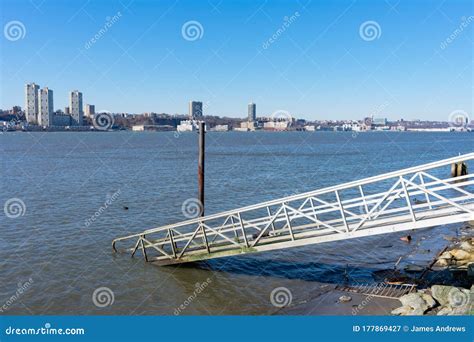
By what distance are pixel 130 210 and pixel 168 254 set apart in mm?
11983

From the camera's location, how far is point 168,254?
65.7 ft

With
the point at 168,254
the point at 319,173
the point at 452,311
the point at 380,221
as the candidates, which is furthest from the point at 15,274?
the point at 319,173

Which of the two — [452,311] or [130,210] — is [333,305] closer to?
[452,311]

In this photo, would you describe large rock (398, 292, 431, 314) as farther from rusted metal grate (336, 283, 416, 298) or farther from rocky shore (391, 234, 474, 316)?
rusted metal grate (336, 283, 416, 298)

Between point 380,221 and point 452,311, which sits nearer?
point 452,311
